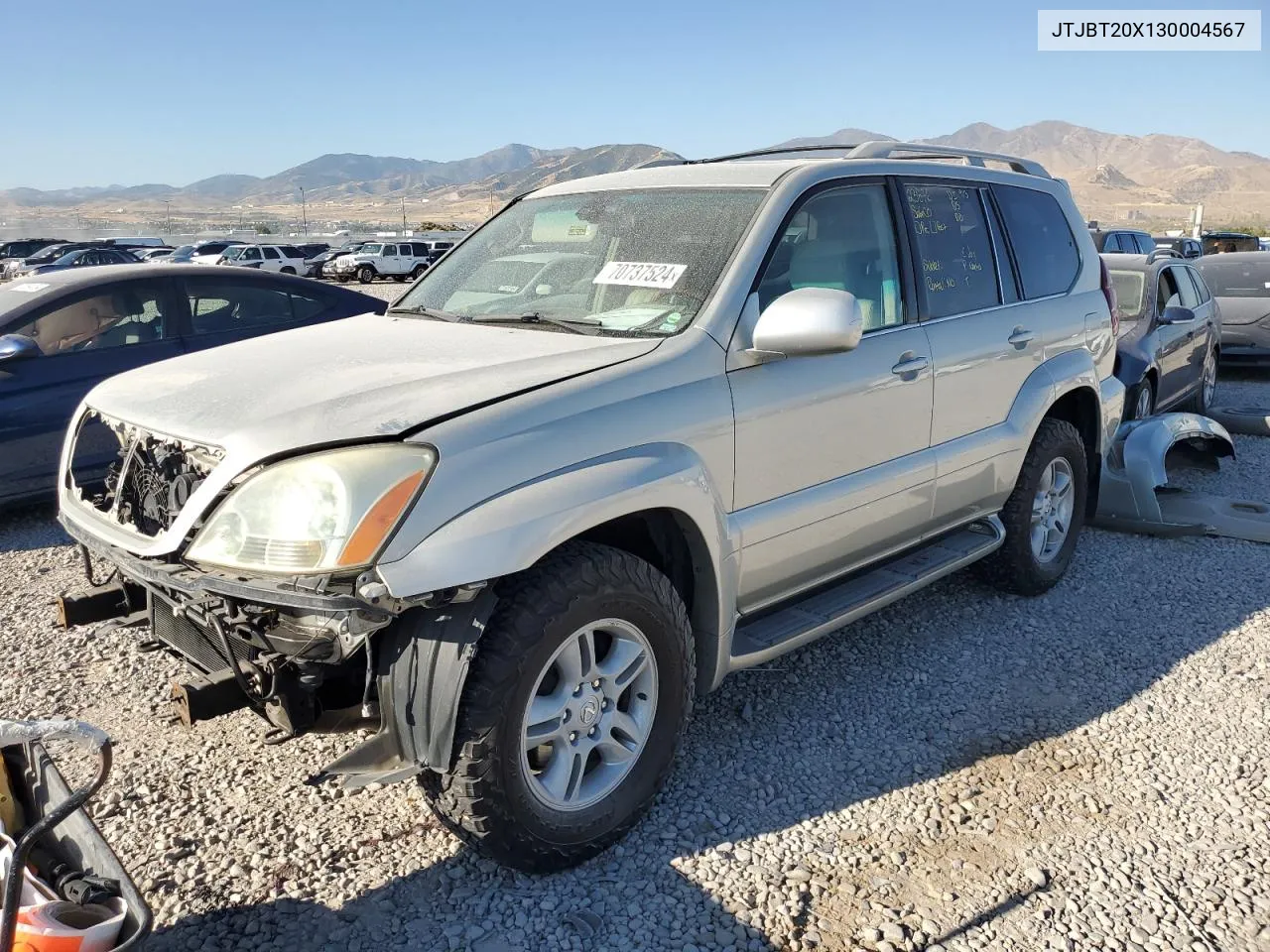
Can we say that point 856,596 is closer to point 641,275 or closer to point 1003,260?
point 641,275

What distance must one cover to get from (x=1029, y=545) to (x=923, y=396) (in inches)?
52.0

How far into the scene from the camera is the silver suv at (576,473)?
2457mm

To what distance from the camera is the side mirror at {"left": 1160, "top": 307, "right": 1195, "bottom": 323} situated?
26.9 feet

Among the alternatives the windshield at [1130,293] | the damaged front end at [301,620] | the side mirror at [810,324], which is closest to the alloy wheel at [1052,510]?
the side mirror at [810,324]

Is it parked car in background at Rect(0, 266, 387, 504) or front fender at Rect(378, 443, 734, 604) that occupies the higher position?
parked car in background at Rect(0, 266, 387, 504)

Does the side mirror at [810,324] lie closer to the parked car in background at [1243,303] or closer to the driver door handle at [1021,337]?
the driver door handle at [1021,337]

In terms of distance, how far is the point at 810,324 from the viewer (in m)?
3.00

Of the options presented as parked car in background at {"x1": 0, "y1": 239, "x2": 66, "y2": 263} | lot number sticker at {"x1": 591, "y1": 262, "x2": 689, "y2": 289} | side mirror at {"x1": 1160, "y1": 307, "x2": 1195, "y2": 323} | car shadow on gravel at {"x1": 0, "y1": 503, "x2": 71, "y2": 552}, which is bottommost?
car shadow on gravel at {"x1": 0, "y1": 503, "x2": 71, "y2": 552}

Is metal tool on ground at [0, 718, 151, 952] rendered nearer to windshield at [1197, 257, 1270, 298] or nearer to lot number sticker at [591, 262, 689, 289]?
lot number sticker at [591, 262, 689, 289]

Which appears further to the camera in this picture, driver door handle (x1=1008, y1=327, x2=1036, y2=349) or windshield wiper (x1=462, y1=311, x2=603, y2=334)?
driver door handle (x1=1008, y1=327, x2=1036, y2=349)

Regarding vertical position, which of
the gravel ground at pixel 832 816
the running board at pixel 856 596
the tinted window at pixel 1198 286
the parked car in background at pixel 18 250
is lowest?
the gravel ground at pixel 832 816

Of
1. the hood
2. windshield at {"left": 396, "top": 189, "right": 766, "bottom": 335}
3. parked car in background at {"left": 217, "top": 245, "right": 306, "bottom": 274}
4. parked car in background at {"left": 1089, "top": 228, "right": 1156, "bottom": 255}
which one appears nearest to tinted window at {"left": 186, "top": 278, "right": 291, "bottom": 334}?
windshield at {"left": 396, "top": 189, "right": 766, "bottom": 335}

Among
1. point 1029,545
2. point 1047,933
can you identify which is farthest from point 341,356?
point 1029,545

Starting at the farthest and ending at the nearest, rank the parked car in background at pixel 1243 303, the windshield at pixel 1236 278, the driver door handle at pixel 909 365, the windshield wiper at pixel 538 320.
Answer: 1. the windshield at pixel 1236 278
2. the parked car in background at pixel 1243 303
3. the driver door handle at pixel 909 365
4. the windshield wiper at pixel 538 320
